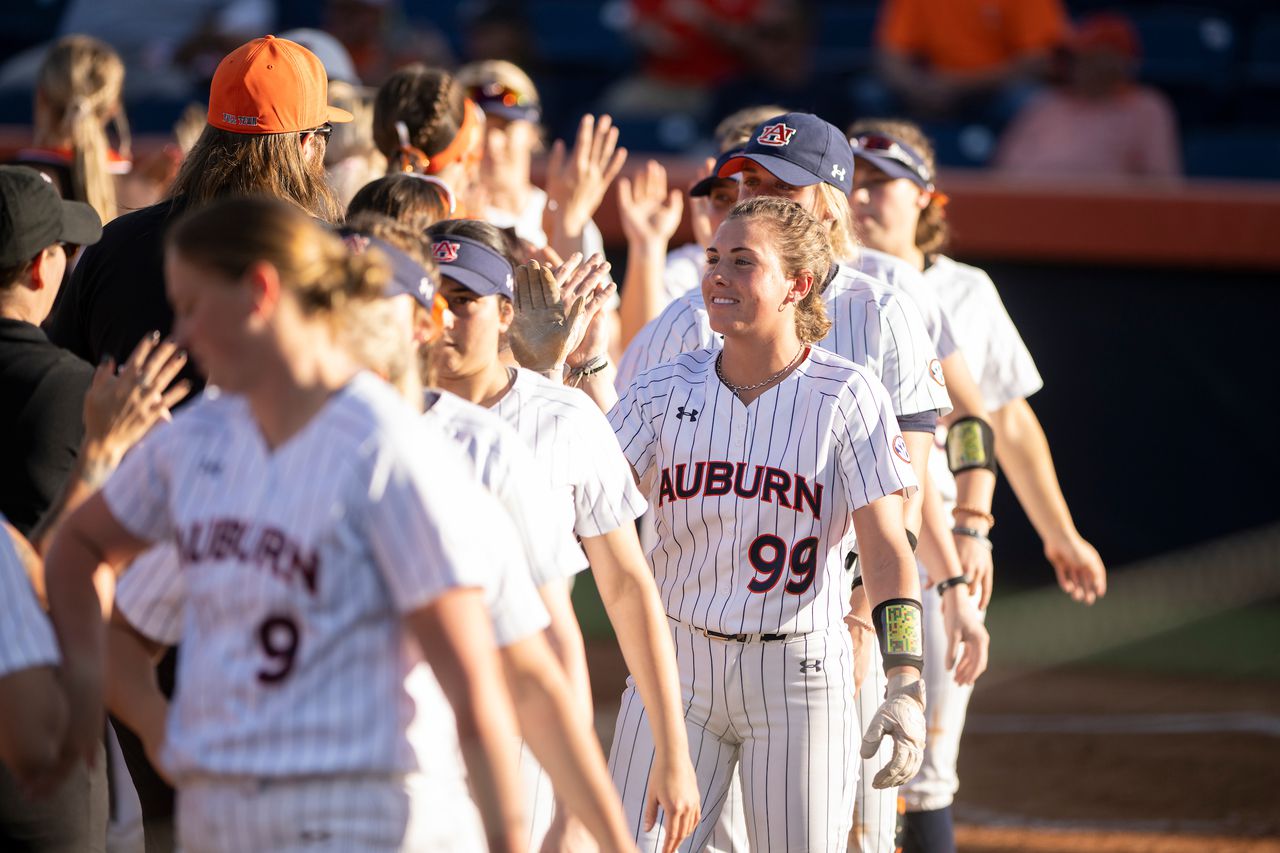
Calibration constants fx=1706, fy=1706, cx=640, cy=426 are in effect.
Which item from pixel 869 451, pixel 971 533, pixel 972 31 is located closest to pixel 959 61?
pixel 972 31

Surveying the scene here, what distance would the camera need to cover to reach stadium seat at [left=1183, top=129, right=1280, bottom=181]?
9.13m

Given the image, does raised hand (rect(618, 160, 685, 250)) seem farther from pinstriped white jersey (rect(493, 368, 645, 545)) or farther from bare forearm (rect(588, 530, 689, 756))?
bare forearm (rect(588, 530, 689, 756))

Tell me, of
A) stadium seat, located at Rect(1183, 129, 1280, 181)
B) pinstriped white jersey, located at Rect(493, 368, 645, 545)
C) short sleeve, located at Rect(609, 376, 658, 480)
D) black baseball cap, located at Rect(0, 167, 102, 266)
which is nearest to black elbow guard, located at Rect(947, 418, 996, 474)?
short sleeve, located at Rect(609, 376, 658, 480)

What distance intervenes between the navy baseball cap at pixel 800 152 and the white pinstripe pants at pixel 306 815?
223 centimetres

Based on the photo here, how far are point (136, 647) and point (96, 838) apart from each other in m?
0.64

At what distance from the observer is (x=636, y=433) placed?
3.80 m

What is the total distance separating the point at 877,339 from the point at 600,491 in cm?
119

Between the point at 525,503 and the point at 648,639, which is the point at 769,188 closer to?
the point at 648,639

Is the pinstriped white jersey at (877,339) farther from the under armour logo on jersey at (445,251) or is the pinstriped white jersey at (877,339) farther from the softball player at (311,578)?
the softball player at (311,578)

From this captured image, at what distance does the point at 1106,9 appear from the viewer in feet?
35.4

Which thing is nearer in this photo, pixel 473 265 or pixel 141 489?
pixel 141 489

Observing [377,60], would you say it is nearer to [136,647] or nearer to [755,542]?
[755,542]

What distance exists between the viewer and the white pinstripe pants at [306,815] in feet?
7.32

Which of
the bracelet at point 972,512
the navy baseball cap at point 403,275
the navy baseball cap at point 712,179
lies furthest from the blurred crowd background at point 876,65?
the navy baseball cap at point 403,275
